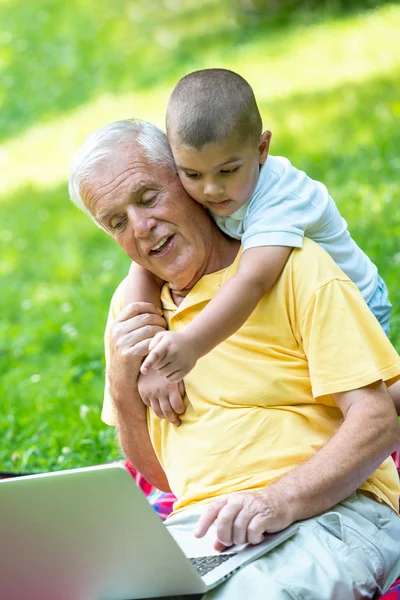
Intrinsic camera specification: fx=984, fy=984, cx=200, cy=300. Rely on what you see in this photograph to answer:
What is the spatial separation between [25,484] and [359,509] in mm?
988

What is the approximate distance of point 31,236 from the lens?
328 inches

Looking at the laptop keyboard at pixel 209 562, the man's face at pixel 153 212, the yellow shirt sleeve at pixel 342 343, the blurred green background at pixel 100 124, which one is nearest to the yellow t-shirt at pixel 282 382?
the yellow shirt sleeve at pixel 342 343

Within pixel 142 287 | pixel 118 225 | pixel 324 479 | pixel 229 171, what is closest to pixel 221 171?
pixel 229 171

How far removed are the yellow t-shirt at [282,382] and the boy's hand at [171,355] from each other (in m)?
0.29

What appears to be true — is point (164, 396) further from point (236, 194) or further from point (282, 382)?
point (236, 194)

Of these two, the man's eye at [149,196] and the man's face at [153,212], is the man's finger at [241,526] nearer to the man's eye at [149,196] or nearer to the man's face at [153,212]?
the man's face at [153,212]

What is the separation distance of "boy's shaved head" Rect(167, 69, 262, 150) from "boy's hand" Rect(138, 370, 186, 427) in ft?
2.31

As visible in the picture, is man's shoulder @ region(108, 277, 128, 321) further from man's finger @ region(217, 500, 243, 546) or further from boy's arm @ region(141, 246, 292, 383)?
man's finger @ region(217, 500, 243, 546)

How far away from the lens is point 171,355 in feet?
8.26

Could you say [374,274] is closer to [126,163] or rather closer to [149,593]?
[126,163]

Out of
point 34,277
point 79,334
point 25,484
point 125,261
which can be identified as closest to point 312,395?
point 25,484

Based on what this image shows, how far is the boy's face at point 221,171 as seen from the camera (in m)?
2.75

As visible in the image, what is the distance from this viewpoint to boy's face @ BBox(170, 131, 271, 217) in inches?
108

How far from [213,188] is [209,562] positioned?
1.03 meters
